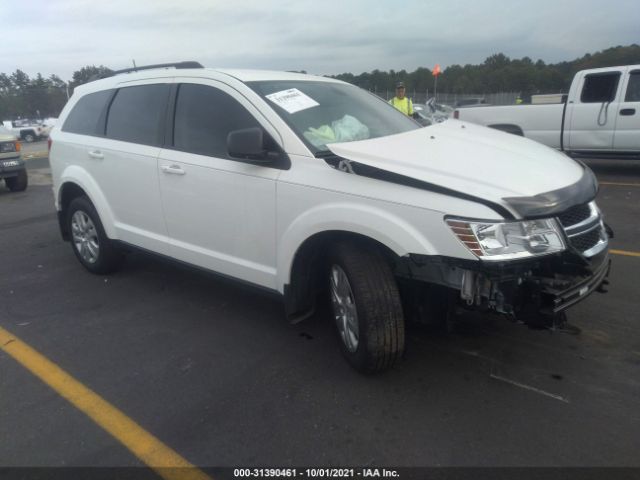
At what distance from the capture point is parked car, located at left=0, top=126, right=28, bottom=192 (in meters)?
10.3

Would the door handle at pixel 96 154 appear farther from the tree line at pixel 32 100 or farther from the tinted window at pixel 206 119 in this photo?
the tree line at pixel 32 100

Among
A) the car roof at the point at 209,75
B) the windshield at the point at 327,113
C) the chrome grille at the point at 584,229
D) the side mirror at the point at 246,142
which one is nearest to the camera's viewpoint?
the chrome grille at the point at 584,229

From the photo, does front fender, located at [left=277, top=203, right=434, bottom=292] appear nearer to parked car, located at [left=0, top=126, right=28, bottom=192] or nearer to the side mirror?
the side mirror

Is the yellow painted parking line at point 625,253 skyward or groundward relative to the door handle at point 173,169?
groundward

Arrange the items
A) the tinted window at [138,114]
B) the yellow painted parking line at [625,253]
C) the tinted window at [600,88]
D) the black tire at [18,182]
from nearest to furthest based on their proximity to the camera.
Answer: the tinted window at [138,114] → the yellow painted parking line at [625,253] → the tinted window at [600,88] → the black tire at [18,182]

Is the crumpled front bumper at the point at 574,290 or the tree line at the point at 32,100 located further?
the tree line at the point at 32,100

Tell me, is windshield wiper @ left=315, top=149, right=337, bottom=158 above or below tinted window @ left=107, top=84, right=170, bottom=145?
below

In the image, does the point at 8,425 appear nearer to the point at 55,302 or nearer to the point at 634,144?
the point at 55,302

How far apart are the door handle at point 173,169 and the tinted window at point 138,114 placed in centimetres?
27

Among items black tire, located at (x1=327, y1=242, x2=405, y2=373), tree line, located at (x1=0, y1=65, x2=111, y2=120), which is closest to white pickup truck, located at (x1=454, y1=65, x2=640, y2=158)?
black tire, located at (x1=327, y1=242, x2=405, y2=373)

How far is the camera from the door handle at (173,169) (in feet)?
12.3

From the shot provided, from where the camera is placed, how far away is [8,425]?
9.09 ft

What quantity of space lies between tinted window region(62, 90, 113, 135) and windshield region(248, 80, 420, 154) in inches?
76.6

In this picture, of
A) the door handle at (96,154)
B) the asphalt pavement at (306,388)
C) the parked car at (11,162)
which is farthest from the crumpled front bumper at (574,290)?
the parked car at (11,162)
